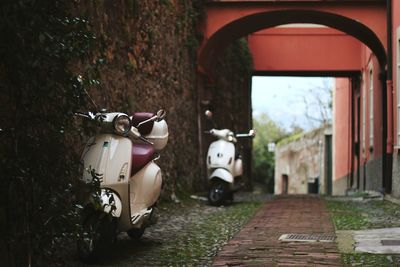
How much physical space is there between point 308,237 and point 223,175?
3877mm

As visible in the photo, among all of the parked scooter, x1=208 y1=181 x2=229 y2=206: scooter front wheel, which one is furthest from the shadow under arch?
x1=208 y1=181 x2=229 y2=206: scooter front wheel

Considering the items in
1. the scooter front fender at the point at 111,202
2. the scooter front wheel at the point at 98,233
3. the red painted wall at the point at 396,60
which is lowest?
the scooter front wheel at the point at 98,233

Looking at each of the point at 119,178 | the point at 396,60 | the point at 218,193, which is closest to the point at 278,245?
the point at 119,178

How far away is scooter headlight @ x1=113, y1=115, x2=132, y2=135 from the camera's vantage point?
4.99 meters

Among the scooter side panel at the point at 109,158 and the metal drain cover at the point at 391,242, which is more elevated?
the scooter side panel at the point at 109,158

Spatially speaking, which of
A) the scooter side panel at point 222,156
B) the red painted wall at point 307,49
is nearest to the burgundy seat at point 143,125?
the scooter side panel at point 222,156

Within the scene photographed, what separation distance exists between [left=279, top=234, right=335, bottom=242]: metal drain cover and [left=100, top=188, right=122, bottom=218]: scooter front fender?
194 cm

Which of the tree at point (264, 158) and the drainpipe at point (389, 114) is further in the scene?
the tree at point (264, 158)

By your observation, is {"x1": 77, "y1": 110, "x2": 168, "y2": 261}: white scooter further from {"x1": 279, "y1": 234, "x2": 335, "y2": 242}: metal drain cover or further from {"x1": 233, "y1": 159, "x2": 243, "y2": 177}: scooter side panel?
{"x1": 233, "y1": 159, "x2": 243, "y2": 177}: scooter side panel

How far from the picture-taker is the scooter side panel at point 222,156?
10.3 metres

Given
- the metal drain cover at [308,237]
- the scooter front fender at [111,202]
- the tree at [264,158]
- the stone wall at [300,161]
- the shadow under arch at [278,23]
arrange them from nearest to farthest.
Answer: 1. the scooter front fender at [111,202]
2. the metal drain cover at [308,237]
3. the shadow under arch at [278,23]
4. the stone wall at [300,161]
5. the tree at [264,158]

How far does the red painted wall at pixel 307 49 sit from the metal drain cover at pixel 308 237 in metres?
12.8

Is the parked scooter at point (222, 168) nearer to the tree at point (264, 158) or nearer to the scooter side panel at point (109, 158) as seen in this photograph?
the scooter side panel at point (109, 158)

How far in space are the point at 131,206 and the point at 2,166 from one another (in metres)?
1.89
